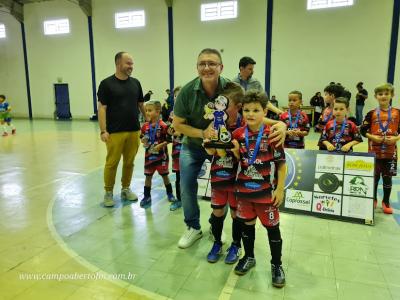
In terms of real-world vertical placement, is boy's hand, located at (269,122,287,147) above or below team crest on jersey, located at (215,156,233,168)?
above

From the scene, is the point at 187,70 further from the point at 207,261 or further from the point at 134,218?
the point at 207,261

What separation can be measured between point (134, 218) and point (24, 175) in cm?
336

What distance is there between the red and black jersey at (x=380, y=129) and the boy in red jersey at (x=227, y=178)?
7.24 feet

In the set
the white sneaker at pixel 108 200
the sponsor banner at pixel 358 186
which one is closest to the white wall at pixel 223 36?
the sponsor banner at pixel 358 186

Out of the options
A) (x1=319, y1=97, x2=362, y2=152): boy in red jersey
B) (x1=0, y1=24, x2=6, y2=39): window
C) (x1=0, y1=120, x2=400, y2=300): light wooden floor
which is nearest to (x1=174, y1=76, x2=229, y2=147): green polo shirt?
(x1=0, y1=120, x2=400, y2=300): light wooden floor

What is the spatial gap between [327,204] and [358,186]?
1.41 feet

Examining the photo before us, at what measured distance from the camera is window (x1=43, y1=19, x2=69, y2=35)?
60.2 feet

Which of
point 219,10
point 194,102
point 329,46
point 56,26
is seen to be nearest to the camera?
point 194,102

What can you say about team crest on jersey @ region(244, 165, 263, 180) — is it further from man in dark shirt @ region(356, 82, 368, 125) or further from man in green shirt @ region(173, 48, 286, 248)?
man in dark shirt @ region(356, 82, 368, 125)

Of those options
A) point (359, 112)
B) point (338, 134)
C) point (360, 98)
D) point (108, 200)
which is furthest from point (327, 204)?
point (359, 112)

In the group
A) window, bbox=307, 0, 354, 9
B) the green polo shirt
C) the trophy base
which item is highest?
window, bbox=307, 0, 354, 9

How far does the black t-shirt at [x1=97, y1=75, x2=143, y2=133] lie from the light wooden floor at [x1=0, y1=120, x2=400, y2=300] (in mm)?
1143

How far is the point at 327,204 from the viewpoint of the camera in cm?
391

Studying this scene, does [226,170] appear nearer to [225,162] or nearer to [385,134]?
[225,162]
